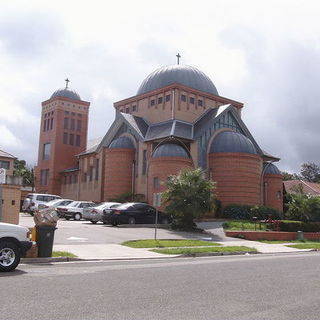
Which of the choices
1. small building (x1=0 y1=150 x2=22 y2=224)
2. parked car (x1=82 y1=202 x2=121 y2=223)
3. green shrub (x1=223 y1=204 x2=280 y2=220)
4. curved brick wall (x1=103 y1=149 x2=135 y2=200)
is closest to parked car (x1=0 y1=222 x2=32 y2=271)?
small building (x1=0 y1=150 x2=22 y2=224)

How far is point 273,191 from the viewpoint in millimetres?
45438

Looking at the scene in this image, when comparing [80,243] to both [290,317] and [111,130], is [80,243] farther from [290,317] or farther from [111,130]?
[111,130]

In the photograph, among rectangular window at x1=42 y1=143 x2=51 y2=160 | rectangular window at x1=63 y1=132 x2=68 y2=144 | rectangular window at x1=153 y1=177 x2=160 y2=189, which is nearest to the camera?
rectangular window at x1=153 y1=177 x2=160 y2=189

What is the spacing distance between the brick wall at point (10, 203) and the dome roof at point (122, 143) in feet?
70.3

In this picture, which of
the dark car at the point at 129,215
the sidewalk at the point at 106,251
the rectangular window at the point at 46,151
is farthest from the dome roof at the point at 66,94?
the sidewalk at the point at 106,251

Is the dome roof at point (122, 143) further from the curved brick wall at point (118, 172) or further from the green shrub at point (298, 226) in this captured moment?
the green shrub at point (298, 226)

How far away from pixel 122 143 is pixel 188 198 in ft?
59.9

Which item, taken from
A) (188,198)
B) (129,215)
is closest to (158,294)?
(188,198)

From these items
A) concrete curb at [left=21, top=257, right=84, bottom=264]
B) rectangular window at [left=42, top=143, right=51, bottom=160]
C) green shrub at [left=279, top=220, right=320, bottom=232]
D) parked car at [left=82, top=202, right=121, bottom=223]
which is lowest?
concrete curb at [left=21, top=257, right=84, bottom=264]

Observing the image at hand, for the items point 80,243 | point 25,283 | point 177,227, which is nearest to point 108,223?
point 177,227

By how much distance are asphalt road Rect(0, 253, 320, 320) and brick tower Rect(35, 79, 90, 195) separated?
1835 inches

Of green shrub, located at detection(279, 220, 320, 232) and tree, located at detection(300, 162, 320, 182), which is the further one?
tree, located at detection(300, 162, 320, 182)

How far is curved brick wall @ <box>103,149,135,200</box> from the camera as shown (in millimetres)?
43438

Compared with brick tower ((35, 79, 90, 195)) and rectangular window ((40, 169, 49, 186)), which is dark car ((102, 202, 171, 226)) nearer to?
brick tower ((35, 79, 90, 195))
